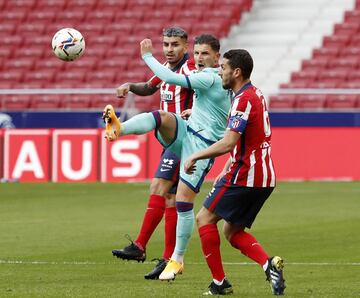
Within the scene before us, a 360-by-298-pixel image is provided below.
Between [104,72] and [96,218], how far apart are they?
44.2 ft

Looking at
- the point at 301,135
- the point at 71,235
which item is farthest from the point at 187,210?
the point at 301,135

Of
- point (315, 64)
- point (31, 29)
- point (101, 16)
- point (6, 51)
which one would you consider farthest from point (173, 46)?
point (31, 29)

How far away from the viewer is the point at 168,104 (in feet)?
36.1

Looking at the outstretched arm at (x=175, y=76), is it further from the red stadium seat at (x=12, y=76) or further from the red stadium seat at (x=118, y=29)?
the red stadium seat at (x=118, y=29)

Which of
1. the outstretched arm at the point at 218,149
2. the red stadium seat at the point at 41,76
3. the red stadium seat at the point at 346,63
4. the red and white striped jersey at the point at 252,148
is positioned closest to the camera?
the outstretched arm at the point at 218,149

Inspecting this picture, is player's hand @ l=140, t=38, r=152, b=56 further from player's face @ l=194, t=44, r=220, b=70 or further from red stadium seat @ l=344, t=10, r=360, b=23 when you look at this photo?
red stadium seat @ l=344, t=10, r=360, b=23

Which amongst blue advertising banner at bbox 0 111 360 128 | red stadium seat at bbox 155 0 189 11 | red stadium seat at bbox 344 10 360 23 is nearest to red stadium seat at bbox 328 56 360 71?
red stadium seat at bbox 344 10 360 23

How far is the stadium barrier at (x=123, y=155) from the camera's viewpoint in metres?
24.0

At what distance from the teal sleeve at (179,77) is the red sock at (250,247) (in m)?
1.36

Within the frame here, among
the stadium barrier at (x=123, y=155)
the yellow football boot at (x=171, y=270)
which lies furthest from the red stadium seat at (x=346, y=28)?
the yellow football boot at (x=171, y=270)

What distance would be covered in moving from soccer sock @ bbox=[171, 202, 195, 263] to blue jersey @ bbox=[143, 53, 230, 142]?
59 centimetres

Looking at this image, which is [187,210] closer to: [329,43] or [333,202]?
[333,202]

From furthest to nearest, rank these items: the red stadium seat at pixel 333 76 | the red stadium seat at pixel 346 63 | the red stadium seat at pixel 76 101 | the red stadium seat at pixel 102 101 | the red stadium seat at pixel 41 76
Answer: the red stadium seat at pixel 41 76
the red stadium seat at pixel 346 63
the red stadium seat at pixel 333 76
the red stadium seat at pixel 102 101
the red stadium seat at pixel 76 101

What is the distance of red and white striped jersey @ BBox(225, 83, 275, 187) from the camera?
884 centimetres
